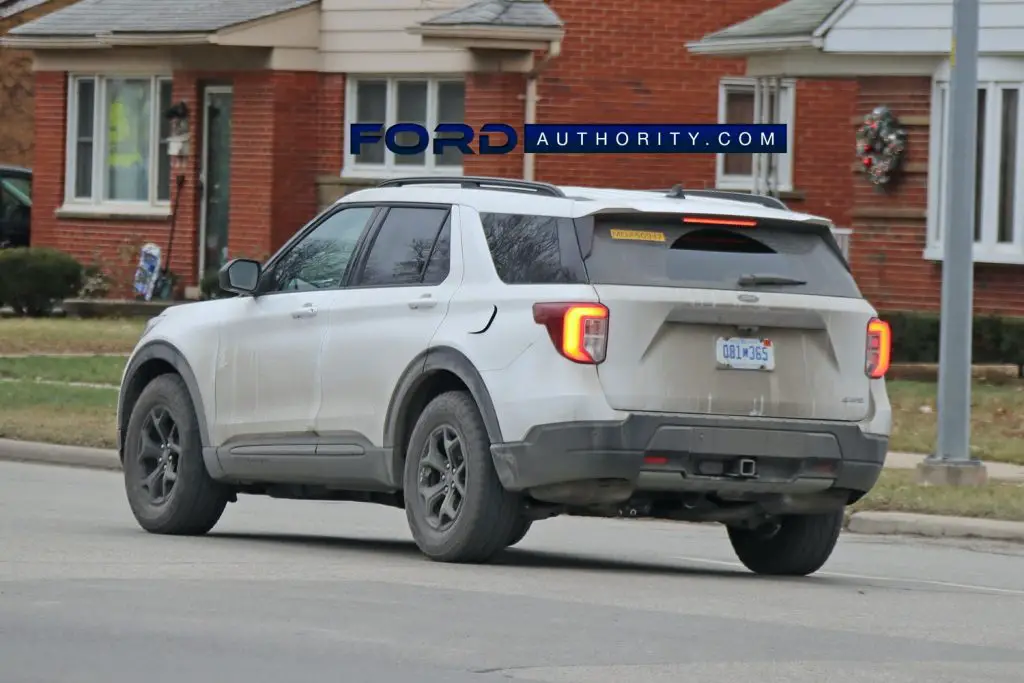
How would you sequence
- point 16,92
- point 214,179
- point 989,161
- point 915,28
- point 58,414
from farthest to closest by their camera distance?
point 16,92 < point 214,179 < point 915,28 < point 989,161 < point 58,414

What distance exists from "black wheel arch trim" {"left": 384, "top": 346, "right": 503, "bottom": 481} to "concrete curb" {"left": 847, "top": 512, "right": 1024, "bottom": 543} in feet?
13.6

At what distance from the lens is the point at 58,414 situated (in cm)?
1912

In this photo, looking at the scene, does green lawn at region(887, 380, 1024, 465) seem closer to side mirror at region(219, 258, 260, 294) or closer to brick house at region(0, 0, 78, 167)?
side mirror at region(219, 258, 260, 294)

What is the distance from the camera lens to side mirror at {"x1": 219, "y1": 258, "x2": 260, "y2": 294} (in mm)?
12000

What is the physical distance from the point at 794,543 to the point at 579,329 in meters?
1.90

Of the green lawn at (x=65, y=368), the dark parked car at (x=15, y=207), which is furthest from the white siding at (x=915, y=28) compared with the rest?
the dark parked car at (x=15, y=207)

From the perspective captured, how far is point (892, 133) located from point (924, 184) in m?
0.65

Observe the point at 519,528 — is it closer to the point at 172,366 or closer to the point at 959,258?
the point at 172,366

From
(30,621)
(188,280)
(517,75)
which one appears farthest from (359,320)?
(188,280)

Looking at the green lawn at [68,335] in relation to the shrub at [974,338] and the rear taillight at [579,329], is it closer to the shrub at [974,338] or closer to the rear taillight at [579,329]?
the shrub at [974,338]

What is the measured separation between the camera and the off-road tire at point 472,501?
10.5m

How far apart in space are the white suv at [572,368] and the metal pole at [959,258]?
178 inches

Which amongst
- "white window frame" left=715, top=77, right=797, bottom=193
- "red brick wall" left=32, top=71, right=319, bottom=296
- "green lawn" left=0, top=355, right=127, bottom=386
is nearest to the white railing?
"white window frame" left=715, top=77, right=797, bottom=193

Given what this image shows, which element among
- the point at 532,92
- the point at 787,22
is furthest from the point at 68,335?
the point at 787,22
